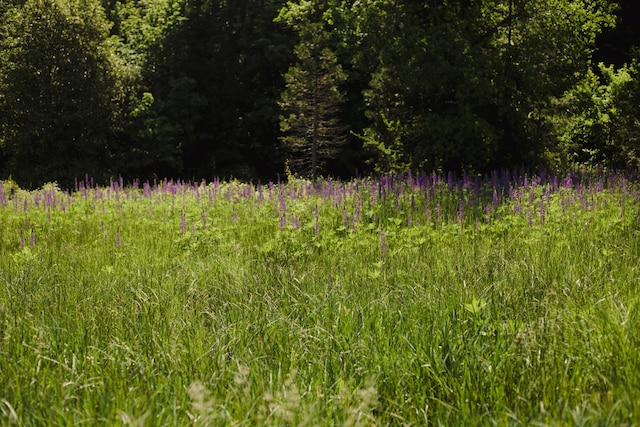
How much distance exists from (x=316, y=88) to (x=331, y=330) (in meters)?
17.5

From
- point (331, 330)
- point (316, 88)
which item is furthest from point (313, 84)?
point (331, 330)

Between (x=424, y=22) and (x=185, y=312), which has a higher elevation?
(x=424, y=22)

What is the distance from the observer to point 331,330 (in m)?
3.59

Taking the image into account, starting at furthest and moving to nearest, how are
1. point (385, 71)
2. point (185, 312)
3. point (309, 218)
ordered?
point (385, 71), point (309, 218), point (185, 312)

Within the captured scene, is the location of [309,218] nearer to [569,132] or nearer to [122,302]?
[122,302]

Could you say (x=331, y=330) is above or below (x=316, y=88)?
below

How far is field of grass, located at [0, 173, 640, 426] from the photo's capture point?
2557 mm

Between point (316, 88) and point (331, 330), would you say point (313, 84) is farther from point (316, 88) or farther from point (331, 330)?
point (331, 330)

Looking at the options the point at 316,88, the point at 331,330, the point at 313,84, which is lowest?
the point at 331,330

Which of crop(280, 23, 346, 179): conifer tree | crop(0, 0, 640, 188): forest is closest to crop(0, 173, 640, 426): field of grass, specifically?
crop(0, 0, 640, 188): forest

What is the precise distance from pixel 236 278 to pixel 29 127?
882 inches

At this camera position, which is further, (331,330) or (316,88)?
(316,88)

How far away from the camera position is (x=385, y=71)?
13586 millimetres

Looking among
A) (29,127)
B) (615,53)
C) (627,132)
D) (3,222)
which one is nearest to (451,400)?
(3,222)
